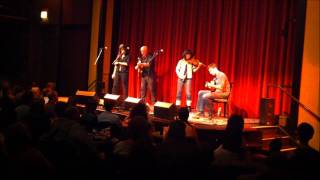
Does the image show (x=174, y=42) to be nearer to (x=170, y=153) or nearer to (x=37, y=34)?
(x=37, y=34)

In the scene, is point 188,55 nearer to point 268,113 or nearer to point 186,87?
point 186,87

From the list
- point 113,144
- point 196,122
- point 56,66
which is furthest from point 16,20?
point 113,144

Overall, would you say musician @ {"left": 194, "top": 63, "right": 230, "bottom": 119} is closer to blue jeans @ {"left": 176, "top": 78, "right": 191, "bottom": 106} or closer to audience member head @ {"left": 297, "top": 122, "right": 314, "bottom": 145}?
blue jeans @ {"left": 176, "top": 78, "right": 191, "bottom": 106}

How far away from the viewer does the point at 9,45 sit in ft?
45.2

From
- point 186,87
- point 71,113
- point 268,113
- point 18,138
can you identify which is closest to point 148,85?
point 186,87

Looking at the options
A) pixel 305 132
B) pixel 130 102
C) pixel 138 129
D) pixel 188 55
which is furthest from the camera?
pixel 188 55

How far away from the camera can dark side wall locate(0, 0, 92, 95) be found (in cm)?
1270

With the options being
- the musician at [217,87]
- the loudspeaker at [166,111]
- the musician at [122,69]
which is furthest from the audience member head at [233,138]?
the musician at [122,69]

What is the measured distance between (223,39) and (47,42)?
5843 mm

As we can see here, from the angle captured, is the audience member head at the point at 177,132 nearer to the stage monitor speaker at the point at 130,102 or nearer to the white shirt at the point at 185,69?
the stage monitor speaker at the point at 130,102

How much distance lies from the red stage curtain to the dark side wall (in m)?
1.38

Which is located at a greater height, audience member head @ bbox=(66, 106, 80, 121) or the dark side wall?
the dark side wall

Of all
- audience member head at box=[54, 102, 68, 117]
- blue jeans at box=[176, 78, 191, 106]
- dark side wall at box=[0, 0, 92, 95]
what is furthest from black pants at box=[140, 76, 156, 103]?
audience member head at box=[54, 102, 68, 117]

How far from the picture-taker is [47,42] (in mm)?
13453
